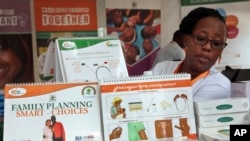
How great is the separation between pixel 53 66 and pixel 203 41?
26.3 inches

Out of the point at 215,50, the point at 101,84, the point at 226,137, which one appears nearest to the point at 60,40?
the point at 101,84

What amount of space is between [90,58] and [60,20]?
1.77 m

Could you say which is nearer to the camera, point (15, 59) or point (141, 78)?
point (141, 78)

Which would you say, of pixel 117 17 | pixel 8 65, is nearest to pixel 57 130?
pixel 8 65

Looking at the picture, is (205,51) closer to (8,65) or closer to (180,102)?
(180,102)

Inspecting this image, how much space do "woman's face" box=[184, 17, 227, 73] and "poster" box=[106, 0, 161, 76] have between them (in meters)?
1.92

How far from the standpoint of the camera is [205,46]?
4.07ft

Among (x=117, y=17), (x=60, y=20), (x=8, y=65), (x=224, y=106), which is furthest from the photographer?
(x=117, y=17)

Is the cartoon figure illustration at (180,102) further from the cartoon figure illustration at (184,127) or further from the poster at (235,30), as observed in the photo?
the poster at (235,30)

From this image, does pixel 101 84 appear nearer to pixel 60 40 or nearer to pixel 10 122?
pixel 10 122

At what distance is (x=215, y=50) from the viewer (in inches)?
48.7

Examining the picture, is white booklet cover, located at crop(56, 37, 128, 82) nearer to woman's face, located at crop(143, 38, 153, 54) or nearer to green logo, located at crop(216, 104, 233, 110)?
green logo, located at crop(216, 104, 233, 110)

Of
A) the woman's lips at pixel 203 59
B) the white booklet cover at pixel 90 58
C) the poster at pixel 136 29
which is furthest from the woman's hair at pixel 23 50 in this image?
the woman's lips at pixel 203 59

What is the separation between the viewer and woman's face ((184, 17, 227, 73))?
1229mm
